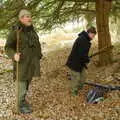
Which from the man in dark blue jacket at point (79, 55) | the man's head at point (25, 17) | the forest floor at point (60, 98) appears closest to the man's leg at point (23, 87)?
the forest floor at point (60, 98)

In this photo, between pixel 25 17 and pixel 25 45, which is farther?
pixel 25 45

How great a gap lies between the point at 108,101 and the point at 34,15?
11.3 ft

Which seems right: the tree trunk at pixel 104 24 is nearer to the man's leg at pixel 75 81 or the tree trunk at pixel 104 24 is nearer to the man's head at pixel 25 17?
the man's leg at pixel 75 81

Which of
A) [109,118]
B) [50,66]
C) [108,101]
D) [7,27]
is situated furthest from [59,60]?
[109,118]

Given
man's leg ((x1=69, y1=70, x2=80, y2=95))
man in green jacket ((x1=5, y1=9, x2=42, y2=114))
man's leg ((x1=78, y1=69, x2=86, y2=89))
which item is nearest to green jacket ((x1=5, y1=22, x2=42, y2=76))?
man in green jacket ((x1=5, y1=9, x2=42, y2=114))

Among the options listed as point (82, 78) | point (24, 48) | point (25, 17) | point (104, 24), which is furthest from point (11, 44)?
point (104, 24)

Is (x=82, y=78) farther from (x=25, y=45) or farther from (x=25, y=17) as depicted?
(x=25, y=17)

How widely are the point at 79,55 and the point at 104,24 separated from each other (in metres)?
2.22

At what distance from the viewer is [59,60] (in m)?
12.4

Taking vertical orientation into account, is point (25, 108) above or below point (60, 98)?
above


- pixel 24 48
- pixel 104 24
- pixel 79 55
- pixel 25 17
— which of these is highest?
pixel 25 17

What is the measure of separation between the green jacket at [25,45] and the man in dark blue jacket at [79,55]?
3.45ft

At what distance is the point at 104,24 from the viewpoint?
985 centimetres

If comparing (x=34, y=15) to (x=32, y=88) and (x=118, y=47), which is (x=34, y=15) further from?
(x=118, y=47)
